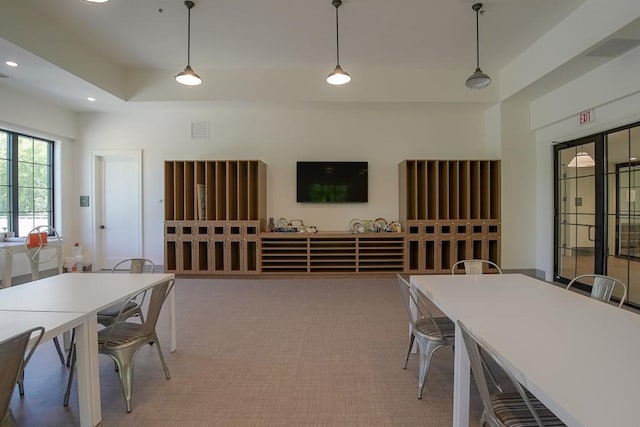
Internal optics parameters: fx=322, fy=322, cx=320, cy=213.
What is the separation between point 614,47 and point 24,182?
866 centimetres

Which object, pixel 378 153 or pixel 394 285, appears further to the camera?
pixel 378 153

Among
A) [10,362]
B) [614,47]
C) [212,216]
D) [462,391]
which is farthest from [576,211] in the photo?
[10,362]

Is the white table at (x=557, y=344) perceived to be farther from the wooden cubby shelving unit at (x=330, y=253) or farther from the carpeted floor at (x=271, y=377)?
the wooden cubby shelving unit at (x=330, y=253)

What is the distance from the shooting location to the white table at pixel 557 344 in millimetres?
1038

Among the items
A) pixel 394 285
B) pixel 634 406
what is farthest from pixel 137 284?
pixel 394 285

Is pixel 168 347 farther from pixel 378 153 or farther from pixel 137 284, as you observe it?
pixel 378 153

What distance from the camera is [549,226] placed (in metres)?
5.41

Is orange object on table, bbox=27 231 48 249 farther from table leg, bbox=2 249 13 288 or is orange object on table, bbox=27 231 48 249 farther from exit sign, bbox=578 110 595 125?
exit sign, bbox=578 110 595 125

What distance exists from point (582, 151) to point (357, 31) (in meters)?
3.74

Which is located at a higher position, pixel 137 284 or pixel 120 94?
pixel 120 94

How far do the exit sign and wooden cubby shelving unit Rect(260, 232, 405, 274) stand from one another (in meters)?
2.97

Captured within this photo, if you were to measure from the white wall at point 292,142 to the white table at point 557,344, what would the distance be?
395cm

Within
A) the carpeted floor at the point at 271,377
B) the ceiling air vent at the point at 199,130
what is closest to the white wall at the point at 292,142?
the ceiling air vent at the point at 199,130

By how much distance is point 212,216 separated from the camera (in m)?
5.79
